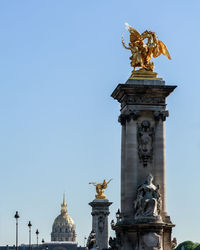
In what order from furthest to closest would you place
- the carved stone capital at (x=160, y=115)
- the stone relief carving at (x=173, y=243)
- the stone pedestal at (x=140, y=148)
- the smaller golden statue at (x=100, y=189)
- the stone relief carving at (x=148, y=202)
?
the smaller golden statue at (x=100, y=189)
the carved stone capital at (x=160, y=115)
the stone relief carving at (x=173, y=243)
the stone pedestal at (x=140, y=148)
the stone relief carving at (x=148, y=202)

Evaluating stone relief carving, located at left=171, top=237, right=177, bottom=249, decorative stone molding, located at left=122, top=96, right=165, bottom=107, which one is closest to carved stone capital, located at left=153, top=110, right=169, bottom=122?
decorative stone molding, located at left=122, top=96, right=165, bottom=107

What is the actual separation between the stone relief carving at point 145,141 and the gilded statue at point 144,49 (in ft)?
10.4

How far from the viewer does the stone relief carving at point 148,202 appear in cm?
4631

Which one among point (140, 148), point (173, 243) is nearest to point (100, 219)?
point (173, 243)

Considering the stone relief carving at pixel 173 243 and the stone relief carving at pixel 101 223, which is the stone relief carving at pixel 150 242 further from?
the stone relief carving at pixel 101 223

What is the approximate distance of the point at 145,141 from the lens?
157 ft

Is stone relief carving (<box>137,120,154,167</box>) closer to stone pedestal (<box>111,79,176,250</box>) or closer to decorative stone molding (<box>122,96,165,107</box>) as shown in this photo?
stone pedestal (<box>111,79,176,250</box>)

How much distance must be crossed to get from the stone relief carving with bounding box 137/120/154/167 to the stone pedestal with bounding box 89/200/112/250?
5595 centimetres

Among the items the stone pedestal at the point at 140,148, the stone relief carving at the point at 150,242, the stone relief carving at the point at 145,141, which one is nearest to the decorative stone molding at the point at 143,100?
the stone pedestal at the point at 140,148

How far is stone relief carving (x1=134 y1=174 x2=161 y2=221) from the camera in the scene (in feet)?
152

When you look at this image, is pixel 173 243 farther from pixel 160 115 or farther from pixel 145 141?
pixel 160 115

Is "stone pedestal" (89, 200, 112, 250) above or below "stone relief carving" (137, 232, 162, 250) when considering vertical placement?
above

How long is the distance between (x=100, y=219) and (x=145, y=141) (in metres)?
58.2

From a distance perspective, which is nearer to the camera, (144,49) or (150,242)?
(150,242)
